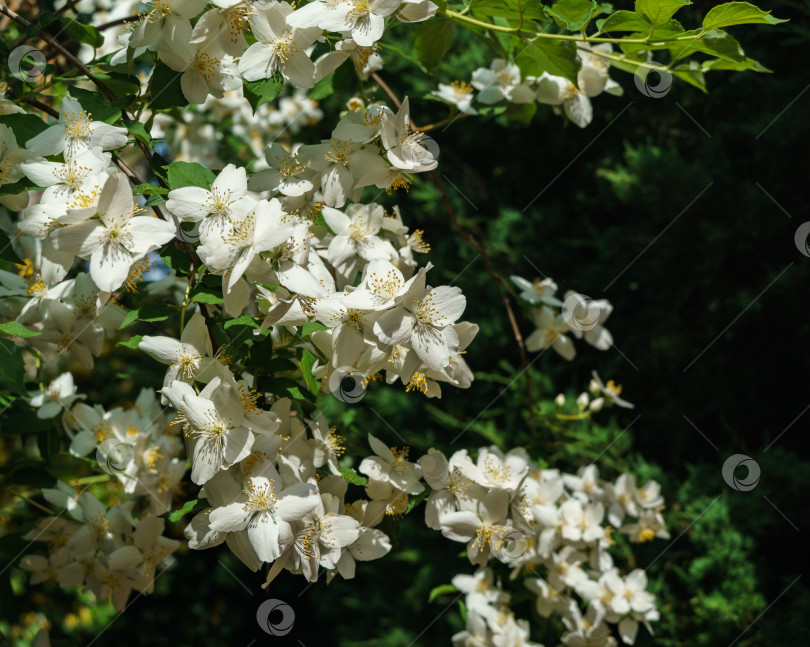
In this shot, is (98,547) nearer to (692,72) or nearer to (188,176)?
(188,176)

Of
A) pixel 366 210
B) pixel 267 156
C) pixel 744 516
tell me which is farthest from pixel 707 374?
pixel 267 156

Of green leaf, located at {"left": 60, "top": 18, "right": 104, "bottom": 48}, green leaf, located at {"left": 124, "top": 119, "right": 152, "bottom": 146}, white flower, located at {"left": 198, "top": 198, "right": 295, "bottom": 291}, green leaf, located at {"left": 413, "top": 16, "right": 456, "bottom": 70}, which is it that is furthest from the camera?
green leaf, located at {"left": 413, "top": 16, "right": 456, "bottom": 70}

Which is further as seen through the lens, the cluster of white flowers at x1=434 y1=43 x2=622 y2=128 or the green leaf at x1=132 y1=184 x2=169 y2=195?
the cluster of white flowers at x1=434 y1=43 x2=622 y2=128

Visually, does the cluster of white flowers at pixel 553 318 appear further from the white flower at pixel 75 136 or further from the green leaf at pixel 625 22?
the white flower at pixel 75 136

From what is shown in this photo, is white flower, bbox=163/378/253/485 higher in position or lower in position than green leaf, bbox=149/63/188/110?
lower

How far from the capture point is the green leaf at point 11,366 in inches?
41.5

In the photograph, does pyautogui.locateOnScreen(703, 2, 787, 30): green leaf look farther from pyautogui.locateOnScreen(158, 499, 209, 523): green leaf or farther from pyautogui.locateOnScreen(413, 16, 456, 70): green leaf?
pyautogui.locateOnScreen(158, 499, 209, 523): green leaf

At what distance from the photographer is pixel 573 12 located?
114 cm

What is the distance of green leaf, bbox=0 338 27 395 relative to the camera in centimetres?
105

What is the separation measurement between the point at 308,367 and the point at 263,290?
145 mm

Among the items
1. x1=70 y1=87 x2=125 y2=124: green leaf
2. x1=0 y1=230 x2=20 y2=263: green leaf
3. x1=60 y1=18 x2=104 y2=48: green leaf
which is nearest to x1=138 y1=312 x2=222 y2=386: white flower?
x1=0 y1=230 x2=20 y2=263: green leaf

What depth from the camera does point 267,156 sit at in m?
1.19

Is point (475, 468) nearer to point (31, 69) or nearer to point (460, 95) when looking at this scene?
point (460, 95)

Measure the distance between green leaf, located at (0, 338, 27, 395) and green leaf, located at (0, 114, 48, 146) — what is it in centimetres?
34
